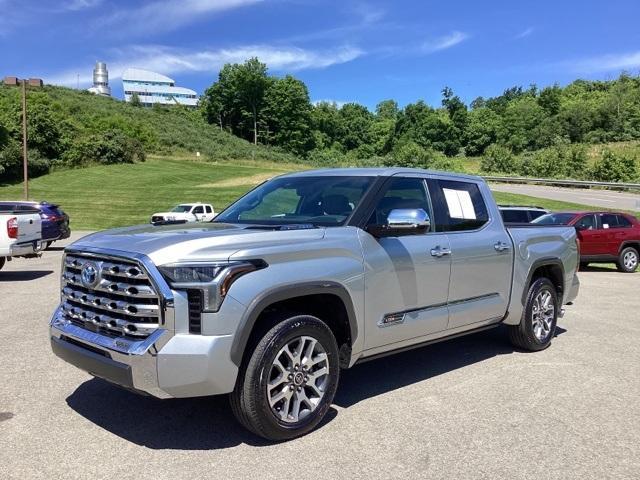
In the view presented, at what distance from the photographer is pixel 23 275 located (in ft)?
40.6

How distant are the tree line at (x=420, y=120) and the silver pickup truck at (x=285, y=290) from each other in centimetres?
7402

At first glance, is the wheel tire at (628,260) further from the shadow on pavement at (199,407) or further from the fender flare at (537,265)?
the shadow on pavement at (199,407)

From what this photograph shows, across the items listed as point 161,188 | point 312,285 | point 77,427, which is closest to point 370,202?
point 312,285

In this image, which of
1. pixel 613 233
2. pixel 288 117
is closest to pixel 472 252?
pixel 613 233

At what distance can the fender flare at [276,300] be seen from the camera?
3.55m

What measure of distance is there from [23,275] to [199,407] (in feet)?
31.3

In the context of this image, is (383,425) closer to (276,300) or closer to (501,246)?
(276,300)

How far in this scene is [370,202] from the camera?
464cm

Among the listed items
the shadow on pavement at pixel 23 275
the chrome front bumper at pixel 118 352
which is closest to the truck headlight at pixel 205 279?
the chrome front bumper at pixel 118 352

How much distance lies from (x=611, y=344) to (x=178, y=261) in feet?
18.1

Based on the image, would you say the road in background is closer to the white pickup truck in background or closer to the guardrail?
the guardrail

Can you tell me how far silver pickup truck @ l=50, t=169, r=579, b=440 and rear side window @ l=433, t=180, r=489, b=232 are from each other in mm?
16

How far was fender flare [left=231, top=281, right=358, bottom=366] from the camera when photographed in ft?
11.6

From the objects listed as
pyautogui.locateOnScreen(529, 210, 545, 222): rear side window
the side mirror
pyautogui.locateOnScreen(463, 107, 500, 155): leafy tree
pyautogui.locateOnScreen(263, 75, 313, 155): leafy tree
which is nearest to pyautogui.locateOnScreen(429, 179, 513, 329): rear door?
the side mirror
